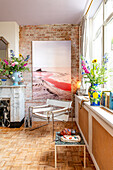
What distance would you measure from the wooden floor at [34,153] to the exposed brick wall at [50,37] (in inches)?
62.3

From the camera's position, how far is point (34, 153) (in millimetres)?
2738

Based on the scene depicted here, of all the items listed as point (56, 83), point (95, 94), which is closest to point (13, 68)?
point (56, 83)

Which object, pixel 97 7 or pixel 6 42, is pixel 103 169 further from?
pixel 6 42

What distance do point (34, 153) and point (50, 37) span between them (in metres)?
3.43

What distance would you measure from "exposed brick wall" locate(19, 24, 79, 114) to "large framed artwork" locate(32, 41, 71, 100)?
13 centimetres

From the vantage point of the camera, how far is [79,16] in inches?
170

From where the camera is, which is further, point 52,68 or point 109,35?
point 52,68

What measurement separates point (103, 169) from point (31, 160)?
119 centimetres

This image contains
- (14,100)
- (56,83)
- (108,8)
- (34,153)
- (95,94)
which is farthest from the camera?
(56,83)

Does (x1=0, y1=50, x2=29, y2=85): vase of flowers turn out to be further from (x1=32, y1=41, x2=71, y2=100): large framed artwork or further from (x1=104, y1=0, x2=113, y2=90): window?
(x1=104, y1=0, x2=113, y2=90): window

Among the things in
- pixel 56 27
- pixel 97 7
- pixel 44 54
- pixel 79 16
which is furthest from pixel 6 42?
pixel 97 7

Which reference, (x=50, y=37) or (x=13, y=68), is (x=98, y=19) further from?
Result: (x=13, y=68)

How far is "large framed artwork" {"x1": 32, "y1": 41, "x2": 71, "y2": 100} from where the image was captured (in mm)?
4875

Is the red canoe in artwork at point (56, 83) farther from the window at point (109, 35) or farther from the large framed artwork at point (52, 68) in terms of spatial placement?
the window at point (109, 35)
